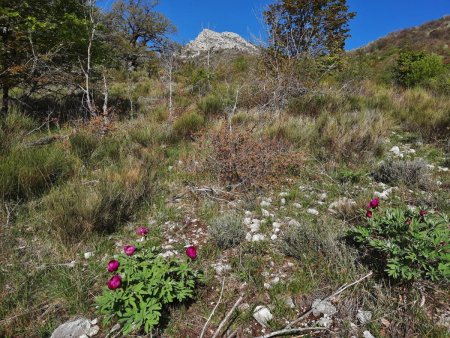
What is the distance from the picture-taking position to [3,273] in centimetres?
186

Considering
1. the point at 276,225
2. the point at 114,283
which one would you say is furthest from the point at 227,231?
the point at 114,283

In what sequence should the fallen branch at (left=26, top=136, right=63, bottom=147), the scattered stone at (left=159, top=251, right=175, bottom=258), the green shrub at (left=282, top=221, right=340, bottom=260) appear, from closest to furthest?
the green shrub at (left=282, top=221, right=340, bottom=260)
the scattered stone at (left=159, top=251, right=175, bottom=258)
the fallen branch at (left=26, top=136, right=63, bottom=147)

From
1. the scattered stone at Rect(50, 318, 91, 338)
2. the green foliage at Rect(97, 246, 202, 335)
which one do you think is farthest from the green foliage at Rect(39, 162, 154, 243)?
the green foliage at Rect(97, 246, 202, 335)

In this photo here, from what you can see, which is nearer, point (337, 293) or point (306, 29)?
point (337, 293)

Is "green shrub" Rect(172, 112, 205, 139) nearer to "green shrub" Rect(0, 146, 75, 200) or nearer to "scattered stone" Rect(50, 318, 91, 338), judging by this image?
"green shrub" Rect(0, 146, 75, 200)

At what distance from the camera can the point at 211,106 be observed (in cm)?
683

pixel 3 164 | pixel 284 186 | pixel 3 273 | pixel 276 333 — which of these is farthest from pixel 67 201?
pixel 284 186

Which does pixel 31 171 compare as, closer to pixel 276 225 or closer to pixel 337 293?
pixel 276 225

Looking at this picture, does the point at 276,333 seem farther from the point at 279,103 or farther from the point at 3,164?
the point at 279,103

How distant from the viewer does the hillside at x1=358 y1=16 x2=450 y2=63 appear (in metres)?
20.6

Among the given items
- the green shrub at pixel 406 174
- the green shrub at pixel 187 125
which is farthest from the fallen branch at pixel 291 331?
the green shrub at pixel 187 125

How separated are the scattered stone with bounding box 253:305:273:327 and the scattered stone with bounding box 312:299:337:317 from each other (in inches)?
10.8

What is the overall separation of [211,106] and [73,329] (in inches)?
230

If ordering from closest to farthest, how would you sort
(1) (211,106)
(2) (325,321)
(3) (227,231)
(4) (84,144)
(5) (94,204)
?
1. (2) (325,321)
2. (3) (227,231)
3. (5) (94,204)
4. (4) (84,144)
5. (1) (211,106)
